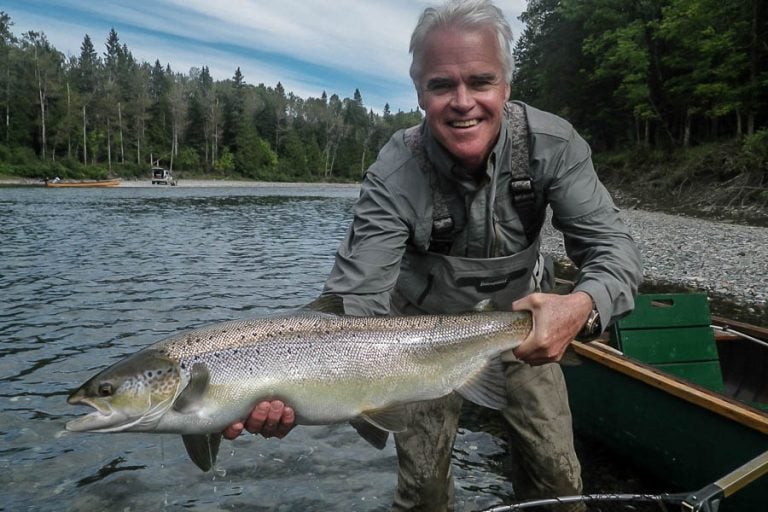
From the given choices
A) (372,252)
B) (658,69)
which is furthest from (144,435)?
(658,69)

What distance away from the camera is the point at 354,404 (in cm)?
307

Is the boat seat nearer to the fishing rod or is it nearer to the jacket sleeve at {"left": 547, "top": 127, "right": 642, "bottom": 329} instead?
the jacket sleeve at {"left": 547, "top": 127, "right": 642, "bottom": 329}

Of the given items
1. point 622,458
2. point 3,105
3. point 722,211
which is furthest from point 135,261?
point 3,105

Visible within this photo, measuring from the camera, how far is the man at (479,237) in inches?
124

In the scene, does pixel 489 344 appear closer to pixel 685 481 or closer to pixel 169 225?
pixel 685 481

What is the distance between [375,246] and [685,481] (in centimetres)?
332

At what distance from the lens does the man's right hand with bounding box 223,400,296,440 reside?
297 cm

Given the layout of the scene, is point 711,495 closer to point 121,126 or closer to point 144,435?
point 144,435

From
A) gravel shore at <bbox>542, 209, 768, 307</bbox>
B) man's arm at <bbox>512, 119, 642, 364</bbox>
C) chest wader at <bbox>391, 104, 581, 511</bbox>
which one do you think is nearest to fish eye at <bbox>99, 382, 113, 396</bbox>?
chest wader at <bbox>391, 104, 581, 511</bbox>

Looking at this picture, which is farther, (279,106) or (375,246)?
(279,106)

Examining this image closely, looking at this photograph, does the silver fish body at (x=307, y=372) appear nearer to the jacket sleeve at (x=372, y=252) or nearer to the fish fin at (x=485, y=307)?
the fish fin at (x=485, y=307)

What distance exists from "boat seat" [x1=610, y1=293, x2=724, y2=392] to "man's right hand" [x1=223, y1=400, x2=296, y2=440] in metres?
3.98

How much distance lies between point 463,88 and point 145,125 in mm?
110068

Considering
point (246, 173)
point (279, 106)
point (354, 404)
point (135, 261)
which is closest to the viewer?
point (354, 404)
